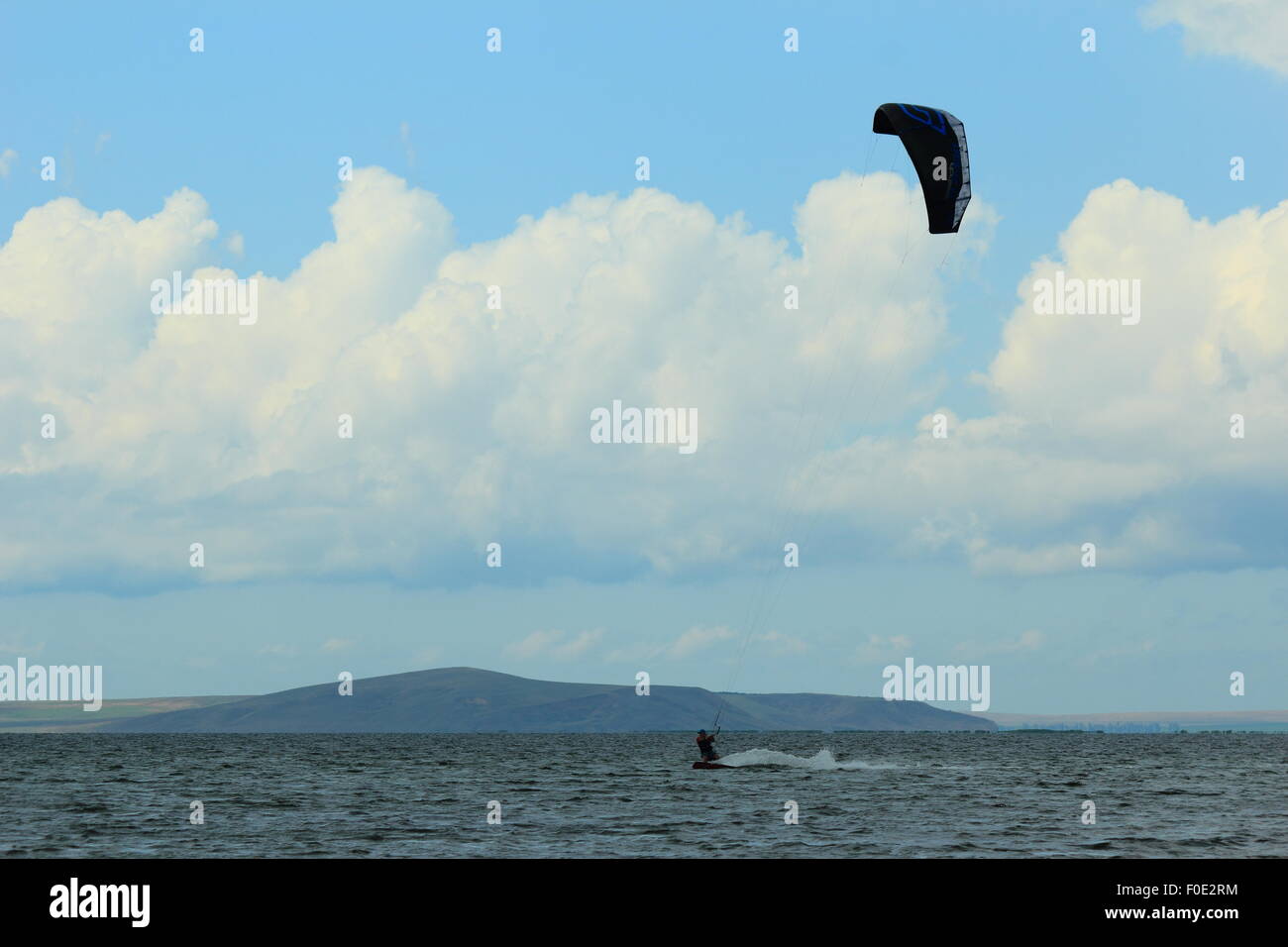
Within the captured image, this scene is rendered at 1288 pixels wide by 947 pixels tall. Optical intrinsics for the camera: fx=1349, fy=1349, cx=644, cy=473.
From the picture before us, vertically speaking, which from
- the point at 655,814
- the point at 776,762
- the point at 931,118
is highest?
the point at 931,118

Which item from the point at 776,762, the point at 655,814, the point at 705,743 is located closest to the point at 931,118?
the point at 655,814

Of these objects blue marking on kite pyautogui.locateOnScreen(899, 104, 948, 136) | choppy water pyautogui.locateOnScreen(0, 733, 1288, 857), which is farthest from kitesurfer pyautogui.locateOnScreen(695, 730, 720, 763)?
blue marking on kite pyautogui.locateOnScreen(899, 104, 948, 136)

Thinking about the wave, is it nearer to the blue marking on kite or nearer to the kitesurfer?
the kitesurfer

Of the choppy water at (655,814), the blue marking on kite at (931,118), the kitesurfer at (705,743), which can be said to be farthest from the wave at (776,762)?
the blue marking on kite at (931,118)

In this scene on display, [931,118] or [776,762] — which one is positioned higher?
[931,118]

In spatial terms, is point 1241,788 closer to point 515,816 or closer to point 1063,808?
point 1063,808

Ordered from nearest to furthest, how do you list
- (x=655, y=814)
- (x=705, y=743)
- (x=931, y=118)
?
(x=931, y=118), (x=655, y=814), (x=705, y=743)

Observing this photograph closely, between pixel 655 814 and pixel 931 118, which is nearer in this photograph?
pixel 931 118

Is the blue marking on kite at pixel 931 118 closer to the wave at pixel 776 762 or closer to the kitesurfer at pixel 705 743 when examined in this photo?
the kitesurfer at pixel 705 743

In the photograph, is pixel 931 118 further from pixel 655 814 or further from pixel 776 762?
pixel 776 762

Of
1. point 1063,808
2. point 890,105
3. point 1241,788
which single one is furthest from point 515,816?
point 1241,788

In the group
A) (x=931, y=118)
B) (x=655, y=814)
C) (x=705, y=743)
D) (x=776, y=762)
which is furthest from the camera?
(x=776, y=762)
